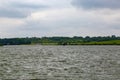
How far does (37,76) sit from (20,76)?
247 centimetres

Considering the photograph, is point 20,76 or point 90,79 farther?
point 20,76

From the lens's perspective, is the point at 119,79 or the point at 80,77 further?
the point at 80,77

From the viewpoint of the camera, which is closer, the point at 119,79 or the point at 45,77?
the point at 119,79

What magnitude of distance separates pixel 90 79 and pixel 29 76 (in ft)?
29.7

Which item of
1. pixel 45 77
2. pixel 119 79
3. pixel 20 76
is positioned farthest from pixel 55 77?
pixel 119 79

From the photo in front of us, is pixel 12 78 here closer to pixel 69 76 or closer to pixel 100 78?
pixel 69 76

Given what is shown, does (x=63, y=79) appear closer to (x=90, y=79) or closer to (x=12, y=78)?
(x=90, y=79)

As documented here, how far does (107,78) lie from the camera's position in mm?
49656

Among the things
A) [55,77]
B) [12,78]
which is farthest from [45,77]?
[12,78]

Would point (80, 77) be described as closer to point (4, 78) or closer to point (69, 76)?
point (69, 76)

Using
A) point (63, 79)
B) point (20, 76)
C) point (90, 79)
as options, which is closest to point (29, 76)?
point (20, 76)

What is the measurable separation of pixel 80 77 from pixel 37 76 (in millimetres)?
6176

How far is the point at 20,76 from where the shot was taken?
5194 cm

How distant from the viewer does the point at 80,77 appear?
5125 centimetres
